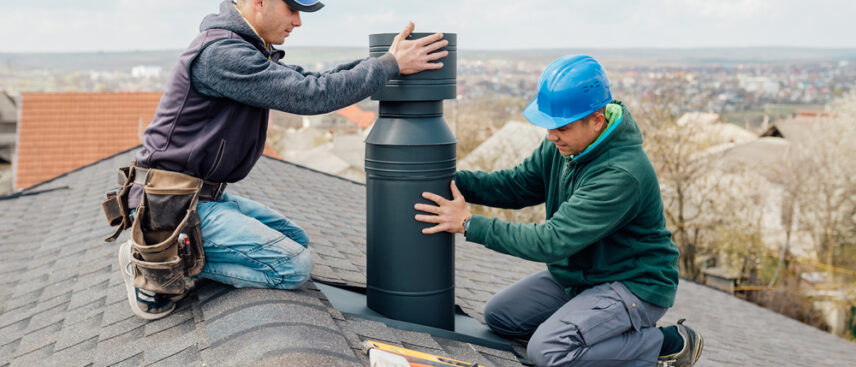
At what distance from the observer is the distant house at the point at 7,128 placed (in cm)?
3064

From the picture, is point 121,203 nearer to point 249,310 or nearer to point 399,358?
point 249,310

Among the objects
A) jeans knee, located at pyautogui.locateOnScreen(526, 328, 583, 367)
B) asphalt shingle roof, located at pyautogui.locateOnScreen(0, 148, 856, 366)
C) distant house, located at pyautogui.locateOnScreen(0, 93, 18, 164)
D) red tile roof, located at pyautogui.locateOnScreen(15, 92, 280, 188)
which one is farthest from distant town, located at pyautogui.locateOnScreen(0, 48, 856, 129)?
jeans knee, located at pyautogui.locateOnScreen(526, 328, 583, 367)

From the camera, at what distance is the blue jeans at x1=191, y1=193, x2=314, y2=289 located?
2797 mm

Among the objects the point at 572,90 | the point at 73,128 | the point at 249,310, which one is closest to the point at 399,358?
the point at 249,310

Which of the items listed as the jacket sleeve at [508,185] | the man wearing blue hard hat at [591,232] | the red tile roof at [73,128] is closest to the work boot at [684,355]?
the man wearing blue hard hat at [591,232]

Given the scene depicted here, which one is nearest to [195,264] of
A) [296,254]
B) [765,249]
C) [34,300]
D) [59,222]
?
[296,254]

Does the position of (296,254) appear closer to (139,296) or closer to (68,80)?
(139,296)

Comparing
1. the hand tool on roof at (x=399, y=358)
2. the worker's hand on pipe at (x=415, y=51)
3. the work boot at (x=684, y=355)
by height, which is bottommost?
the work boot at (x=684, y=355)

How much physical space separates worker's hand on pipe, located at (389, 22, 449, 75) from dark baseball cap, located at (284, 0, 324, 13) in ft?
1.20

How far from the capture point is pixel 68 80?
6562 cm

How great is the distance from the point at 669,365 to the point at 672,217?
2006 cm

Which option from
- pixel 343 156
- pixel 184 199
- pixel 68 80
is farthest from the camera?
pixel 68 80

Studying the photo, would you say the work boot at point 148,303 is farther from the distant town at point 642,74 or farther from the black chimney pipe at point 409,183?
the distant town at point 642,74

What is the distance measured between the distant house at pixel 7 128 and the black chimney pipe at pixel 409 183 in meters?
33.5
